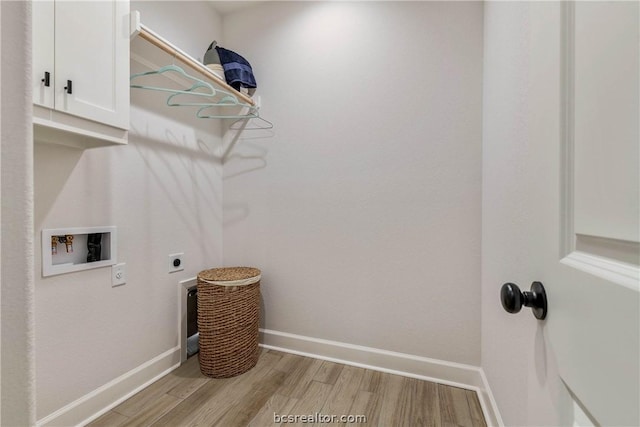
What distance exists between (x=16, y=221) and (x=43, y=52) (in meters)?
0.90

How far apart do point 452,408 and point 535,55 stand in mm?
1601

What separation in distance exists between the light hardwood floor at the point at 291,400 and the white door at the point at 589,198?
1179 millimetres

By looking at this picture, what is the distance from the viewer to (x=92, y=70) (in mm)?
1009

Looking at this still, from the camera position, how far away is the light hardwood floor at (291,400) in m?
1.30

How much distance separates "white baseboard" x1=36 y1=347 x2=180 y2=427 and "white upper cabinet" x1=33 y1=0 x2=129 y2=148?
119 cm

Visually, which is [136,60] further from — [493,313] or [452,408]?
[452,408]

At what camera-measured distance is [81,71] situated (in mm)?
971

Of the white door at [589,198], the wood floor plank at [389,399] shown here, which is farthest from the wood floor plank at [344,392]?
the white door at [589,198]

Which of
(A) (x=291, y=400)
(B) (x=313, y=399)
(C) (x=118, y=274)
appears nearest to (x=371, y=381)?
(B) (x=313, y=399)

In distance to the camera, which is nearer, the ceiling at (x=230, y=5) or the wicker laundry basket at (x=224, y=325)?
the wicker laundry basket at (x=224, y=325)

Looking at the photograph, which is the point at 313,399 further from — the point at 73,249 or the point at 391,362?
the point at 73,249

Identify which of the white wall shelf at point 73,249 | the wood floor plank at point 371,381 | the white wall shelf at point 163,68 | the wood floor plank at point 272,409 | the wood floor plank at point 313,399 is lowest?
the wood floor plank at point 371,381

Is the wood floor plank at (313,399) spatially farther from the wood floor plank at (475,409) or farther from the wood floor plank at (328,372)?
the wood floor plank at (475,409)

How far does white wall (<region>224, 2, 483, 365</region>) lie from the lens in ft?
5.19
